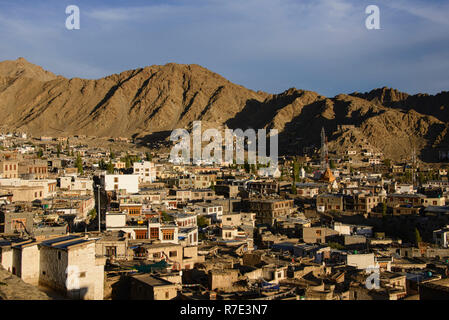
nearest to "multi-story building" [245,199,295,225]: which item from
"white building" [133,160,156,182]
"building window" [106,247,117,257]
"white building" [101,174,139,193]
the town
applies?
the town

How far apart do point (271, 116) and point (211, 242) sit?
14265cm

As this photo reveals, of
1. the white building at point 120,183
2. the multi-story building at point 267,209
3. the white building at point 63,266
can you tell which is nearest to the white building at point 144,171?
the white building at point 120,183

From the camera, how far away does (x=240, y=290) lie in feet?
47.9

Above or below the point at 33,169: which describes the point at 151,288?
below

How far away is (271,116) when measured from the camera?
542 ft

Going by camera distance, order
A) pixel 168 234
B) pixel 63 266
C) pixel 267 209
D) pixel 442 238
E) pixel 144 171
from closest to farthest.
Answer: pixel 63 266 < pixel 168 234 < pixel 442 238 < pixel 267 209 < pixel 144 171

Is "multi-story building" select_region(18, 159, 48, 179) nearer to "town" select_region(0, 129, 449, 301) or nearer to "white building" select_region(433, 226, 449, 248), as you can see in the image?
"town" select_region(0, 129, 449, 301)

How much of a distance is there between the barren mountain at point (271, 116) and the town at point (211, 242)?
61.5 metres

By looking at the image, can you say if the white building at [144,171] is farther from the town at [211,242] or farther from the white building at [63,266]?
the white building at [63,266]

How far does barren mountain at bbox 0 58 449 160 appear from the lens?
113 metres

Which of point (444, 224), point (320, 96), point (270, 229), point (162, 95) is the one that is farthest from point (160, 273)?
point (162, 95)

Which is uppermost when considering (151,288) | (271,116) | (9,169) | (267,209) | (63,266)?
(271,116)

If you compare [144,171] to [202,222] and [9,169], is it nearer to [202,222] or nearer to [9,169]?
[9,169]

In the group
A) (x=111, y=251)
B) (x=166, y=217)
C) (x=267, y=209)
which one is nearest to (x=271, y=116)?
(x=267, y=209)
